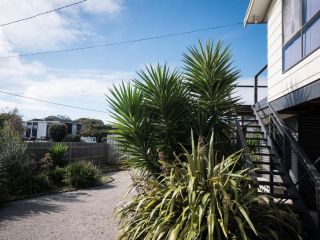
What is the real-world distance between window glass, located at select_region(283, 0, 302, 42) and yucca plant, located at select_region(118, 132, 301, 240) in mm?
4049

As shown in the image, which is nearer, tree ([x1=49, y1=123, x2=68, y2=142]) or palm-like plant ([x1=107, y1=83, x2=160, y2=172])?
palm-like plant ([x1=107, y1=83, x2=160, y2=172])

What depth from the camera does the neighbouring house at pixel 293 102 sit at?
5805mm

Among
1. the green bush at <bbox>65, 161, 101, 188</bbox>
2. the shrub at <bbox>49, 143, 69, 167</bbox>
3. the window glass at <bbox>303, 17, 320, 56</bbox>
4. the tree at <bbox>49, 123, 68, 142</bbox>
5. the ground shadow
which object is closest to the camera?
the window glass at <bbox>303, 17, 320, 56</bbox>

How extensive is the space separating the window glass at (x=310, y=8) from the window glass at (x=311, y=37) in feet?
0.71

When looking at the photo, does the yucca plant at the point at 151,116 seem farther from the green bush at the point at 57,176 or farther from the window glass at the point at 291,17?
the green bush at the point at 57,176

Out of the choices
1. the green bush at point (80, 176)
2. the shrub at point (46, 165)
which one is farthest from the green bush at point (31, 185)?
the shrub at point (46, 165)

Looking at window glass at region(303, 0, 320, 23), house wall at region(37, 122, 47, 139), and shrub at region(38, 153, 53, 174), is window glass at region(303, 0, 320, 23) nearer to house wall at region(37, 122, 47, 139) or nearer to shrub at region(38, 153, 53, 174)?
shrub at region(38, 153, 53, 174)

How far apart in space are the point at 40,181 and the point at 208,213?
838 cm

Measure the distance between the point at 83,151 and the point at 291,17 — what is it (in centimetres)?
1352

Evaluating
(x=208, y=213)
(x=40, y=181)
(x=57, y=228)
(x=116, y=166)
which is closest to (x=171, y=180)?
(x=208, y=213)

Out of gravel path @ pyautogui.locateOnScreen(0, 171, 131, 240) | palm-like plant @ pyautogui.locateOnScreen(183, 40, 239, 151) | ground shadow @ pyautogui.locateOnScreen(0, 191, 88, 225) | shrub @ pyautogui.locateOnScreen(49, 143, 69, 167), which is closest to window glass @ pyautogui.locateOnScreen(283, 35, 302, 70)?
palm-like plant @ pyautogui.locateOnScreen(183, 40, 239, 151)

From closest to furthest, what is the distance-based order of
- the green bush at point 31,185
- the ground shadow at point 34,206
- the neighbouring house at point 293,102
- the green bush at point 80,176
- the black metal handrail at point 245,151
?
the black metal handrail at point 245,151
the neighbouring house at point 293,102
the ground shadow at point 34,206
the green bush at point 31,185
the green bush at point 80,176

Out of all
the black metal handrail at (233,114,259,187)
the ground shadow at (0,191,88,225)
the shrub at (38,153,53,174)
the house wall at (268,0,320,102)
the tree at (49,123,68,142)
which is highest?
the house wall at (268,0,320,102)

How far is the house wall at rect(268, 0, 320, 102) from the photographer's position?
20.2 ft
